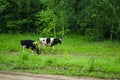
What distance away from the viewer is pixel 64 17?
1256 inches

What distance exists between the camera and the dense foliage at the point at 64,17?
2927cm

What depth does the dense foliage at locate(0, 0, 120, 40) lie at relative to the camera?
29266mm

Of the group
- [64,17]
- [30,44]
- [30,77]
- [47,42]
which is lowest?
[47,42]

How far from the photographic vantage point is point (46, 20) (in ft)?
105

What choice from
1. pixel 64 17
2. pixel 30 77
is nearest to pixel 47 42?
pixel 64 17

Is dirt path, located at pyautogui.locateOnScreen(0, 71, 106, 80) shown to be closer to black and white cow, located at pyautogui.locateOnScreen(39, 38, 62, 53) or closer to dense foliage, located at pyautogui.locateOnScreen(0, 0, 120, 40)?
black and white cow, located at pyautogui.locateOnScreen(39, 38, 62, 53)

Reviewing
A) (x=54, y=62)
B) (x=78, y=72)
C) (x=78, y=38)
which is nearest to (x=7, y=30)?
(x=78, y=38)

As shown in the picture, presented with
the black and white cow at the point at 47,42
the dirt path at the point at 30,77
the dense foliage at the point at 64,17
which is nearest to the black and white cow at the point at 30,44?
the black and white cow at the point at 47,42

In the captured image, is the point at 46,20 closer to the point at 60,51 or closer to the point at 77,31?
the point at 77,31

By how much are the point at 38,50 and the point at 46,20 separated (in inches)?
384

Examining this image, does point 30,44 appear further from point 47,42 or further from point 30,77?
point 30,77

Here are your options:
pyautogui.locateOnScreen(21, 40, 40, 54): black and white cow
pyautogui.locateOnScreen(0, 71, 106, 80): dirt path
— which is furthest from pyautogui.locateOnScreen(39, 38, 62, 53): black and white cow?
pyautogui.locateOnScreen(0, 71, 106, 80): dirt path

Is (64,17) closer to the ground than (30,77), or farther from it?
farther from it

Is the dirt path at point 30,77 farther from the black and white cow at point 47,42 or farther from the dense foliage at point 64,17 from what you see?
the dense foliage at point 64,17
